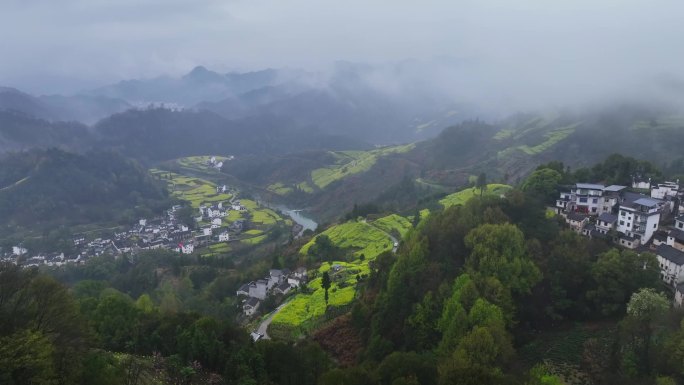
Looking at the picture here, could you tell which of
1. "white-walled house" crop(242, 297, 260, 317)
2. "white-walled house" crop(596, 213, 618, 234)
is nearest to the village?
"white-walled house" crop(242, 297, 260, 317)

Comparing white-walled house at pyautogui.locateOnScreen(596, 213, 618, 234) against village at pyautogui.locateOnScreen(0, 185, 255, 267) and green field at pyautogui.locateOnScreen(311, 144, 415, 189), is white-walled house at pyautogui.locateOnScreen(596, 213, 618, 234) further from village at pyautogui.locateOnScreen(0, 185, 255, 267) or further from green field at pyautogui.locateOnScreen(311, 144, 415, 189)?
green field at pyautogui.locateOnScreen(311, 144, 415, 189)

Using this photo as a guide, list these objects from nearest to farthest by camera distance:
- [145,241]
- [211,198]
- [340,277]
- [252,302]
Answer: [340,277] → [252,302] → [145,241] → [211,198]

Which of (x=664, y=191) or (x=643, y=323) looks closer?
(x=643, y=323)

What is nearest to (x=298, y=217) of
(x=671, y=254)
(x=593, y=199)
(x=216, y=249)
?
(x=216, y=249)

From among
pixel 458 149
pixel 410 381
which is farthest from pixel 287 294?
pixel 458 149

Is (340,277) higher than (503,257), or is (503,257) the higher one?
(503,257)

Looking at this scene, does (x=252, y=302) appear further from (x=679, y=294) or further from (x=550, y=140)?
(x=550, y=140)

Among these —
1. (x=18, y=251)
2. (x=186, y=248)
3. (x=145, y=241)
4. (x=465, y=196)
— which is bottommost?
(x=145, y=241)
